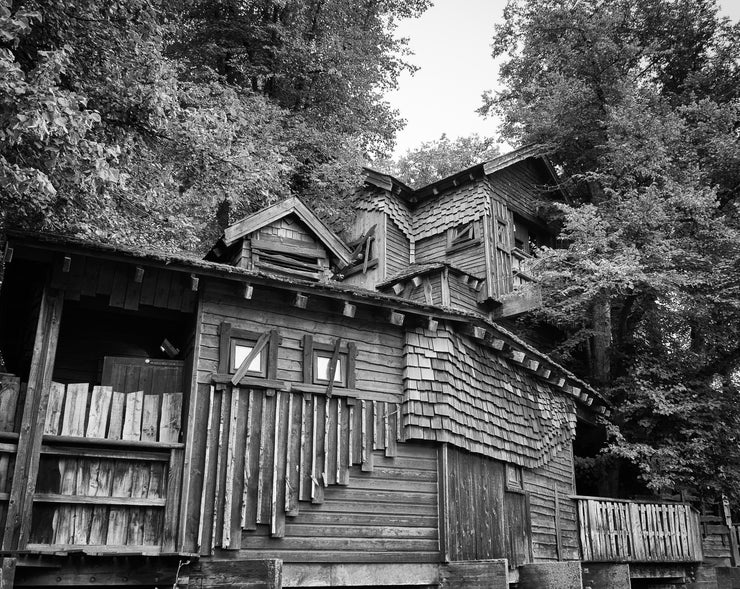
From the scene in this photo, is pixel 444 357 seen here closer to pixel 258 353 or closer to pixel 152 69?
pixel 258 353

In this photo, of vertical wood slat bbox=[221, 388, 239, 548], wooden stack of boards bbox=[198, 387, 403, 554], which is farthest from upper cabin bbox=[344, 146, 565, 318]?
vertical wood slat bbox=[221, 388, 239, 548]

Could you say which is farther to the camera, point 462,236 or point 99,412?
point 462,236

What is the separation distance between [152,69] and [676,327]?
1887cm

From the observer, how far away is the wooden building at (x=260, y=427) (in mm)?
9625

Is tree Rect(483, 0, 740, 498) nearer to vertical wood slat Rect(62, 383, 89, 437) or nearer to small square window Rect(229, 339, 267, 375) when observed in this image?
small square window Rect(229, 339, 267, 375)

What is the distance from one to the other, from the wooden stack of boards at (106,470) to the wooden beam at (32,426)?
0.19 meters

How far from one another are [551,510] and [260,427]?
8.39m

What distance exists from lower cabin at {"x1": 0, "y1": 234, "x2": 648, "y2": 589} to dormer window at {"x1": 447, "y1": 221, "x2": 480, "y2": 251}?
8.57m

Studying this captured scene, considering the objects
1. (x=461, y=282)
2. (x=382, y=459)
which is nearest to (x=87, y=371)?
(x=382, y=459)

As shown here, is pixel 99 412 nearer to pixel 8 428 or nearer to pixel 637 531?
pixel 8 428

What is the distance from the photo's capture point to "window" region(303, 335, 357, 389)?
12062 mm

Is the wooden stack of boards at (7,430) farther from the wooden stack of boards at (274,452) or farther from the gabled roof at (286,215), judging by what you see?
the gabled roof at (286,215)

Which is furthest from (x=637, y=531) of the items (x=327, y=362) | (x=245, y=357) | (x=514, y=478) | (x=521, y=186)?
(x=521, y=186)

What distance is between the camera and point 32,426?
9.41 meters
